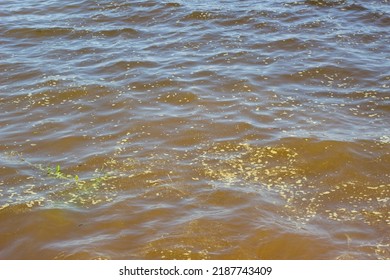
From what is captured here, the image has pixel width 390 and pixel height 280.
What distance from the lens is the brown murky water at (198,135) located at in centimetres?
441

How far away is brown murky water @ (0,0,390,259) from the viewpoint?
441 centimetres

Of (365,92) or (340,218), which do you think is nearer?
(340,218)

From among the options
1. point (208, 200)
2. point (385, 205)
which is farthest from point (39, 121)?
point (385, 205)

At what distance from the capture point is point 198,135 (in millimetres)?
5992

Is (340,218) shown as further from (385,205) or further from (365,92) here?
(365,92)

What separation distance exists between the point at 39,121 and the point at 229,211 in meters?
2.88

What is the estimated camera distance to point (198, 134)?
6012mm

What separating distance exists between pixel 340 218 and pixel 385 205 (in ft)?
1.52

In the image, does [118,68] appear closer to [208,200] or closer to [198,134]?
[198,134]
